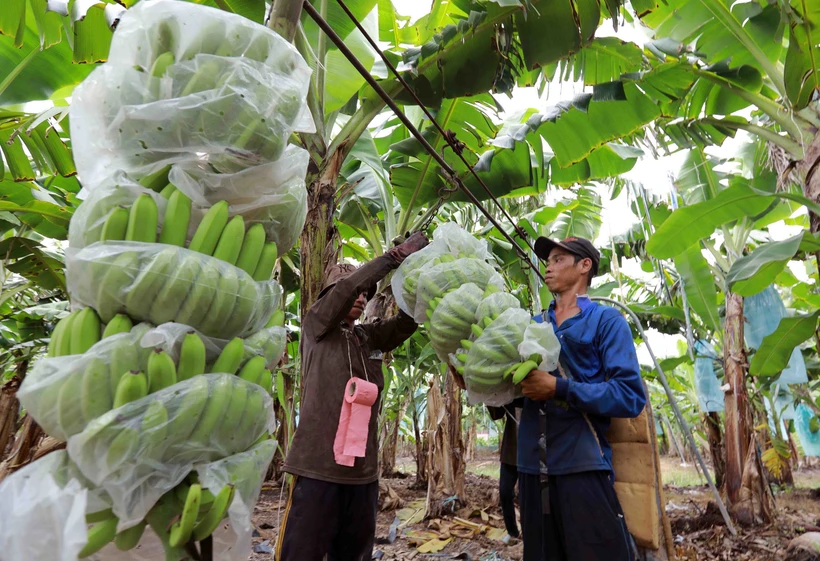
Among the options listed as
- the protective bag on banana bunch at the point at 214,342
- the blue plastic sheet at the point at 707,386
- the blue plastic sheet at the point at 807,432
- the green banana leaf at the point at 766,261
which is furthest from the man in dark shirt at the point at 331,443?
the blue plastic sheet at the point at 807,432

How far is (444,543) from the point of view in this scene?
4.64 meters

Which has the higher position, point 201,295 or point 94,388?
point 201,295

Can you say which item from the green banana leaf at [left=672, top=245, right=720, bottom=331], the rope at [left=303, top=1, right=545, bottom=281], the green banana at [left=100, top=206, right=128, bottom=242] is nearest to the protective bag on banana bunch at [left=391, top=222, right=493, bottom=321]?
the rope at [left=303, top=1, right=545, bottom=281]

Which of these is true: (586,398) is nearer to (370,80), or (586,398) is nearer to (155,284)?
(370,80)

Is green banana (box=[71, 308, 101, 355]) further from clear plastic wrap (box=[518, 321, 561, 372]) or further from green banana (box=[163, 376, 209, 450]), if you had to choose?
clear plastic wrap (box=[518, 321, 561, 372])

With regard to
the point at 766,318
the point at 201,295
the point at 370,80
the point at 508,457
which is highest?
the point at 766,318

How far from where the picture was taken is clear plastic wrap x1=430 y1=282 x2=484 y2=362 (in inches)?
72.3

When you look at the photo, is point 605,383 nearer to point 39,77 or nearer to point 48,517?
point 48,517

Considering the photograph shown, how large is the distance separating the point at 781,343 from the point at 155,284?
186 inches

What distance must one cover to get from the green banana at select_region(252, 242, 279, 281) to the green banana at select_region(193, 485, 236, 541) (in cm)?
45

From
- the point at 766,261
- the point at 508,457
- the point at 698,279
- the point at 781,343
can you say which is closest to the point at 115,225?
the point at 508,457

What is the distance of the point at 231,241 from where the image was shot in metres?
1.04

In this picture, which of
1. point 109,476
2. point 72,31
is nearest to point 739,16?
point 72,31

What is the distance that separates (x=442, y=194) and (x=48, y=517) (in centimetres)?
205
